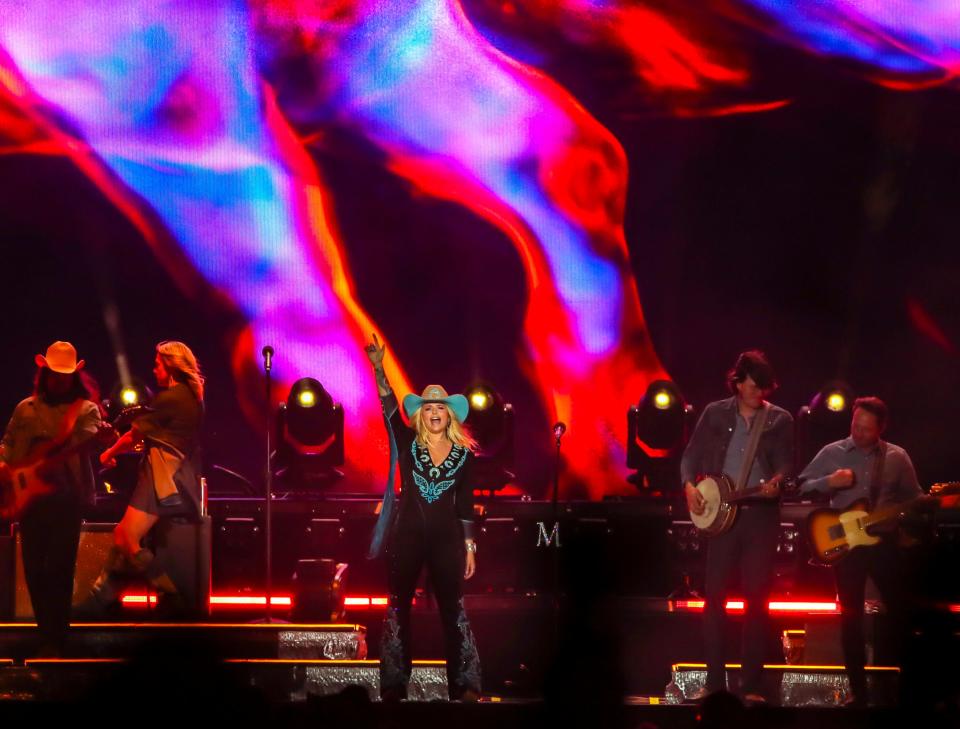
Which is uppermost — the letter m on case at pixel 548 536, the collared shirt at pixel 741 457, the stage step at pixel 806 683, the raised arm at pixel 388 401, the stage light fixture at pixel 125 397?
the stage light fixture at pixel 125 397

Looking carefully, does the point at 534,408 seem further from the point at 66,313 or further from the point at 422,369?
the point at 66,313

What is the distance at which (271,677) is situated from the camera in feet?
18.8

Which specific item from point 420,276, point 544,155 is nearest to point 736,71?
point 544,155

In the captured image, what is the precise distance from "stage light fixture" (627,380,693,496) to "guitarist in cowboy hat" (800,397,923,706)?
2542mm

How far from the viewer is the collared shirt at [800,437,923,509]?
5984 mm

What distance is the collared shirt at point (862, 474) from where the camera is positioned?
236 inches

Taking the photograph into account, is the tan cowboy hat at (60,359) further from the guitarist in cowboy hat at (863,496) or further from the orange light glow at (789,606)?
the orange light glow at (789,606)

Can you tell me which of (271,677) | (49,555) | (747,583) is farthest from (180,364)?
(747,583)

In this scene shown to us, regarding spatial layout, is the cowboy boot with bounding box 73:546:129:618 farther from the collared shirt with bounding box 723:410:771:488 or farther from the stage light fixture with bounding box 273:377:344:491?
the collared shirt with bounding box 723:410:771:488

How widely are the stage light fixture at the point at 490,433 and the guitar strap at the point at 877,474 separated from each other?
3.09 meters

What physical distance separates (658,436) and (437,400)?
11.3 ft

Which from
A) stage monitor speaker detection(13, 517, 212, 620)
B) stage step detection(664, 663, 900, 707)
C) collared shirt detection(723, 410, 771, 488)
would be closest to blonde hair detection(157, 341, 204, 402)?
stage monitor speaker detection(13, 517, 212, 620)

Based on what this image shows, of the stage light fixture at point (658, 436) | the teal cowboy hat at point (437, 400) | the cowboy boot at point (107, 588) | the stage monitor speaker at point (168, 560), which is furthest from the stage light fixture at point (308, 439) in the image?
the teal cowboy hat at point (437, 400)

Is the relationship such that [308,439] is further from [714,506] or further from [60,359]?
[714,506]
